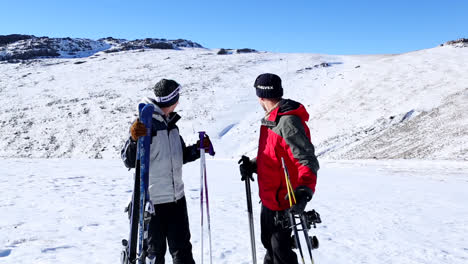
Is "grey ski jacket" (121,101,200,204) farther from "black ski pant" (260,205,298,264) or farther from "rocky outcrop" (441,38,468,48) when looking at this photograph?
"rocky outcrop" (441,38,468,48)

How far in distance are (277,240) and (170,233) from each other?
1.11 meters

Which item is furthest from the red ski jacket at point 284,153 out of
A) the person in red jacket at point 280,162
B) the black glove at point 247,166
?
the black glove at point 247,166

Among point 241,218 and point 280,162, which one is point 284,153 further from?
point 241,218

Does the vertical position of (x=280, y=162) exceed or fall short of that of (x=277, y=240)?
it exceeds it

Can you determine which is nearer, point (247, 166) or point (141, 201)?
point (141, 201)

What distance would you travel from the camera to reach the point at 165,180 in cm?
339

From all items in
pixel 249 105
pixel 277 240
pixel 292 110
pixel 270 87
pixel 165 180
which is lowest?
pixel 277 240

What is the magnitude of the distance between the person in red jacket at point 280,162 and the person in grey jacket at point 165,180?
34.4 inches

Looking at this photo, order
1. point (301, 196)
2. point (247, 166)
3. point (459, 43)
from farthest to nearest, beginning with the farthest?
point (459, 43)
point (247, 166)
point (301, 196)

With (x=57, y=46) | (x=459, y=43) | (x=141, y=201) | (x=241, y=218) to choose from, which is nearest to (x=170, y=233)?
(x=141, y=201)

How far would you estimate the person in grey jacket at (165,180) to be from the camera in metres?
3.31

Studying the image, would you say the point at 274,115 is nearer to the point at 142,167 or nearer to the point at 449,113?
the point at 142,167

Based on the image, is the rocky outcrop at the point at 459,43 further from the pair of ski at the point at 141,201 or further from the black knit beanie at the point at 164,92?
the pair of ski at the point at 141,201

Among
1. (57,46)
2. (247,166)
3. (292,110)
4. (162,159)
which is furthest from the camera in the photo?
(57,46)
